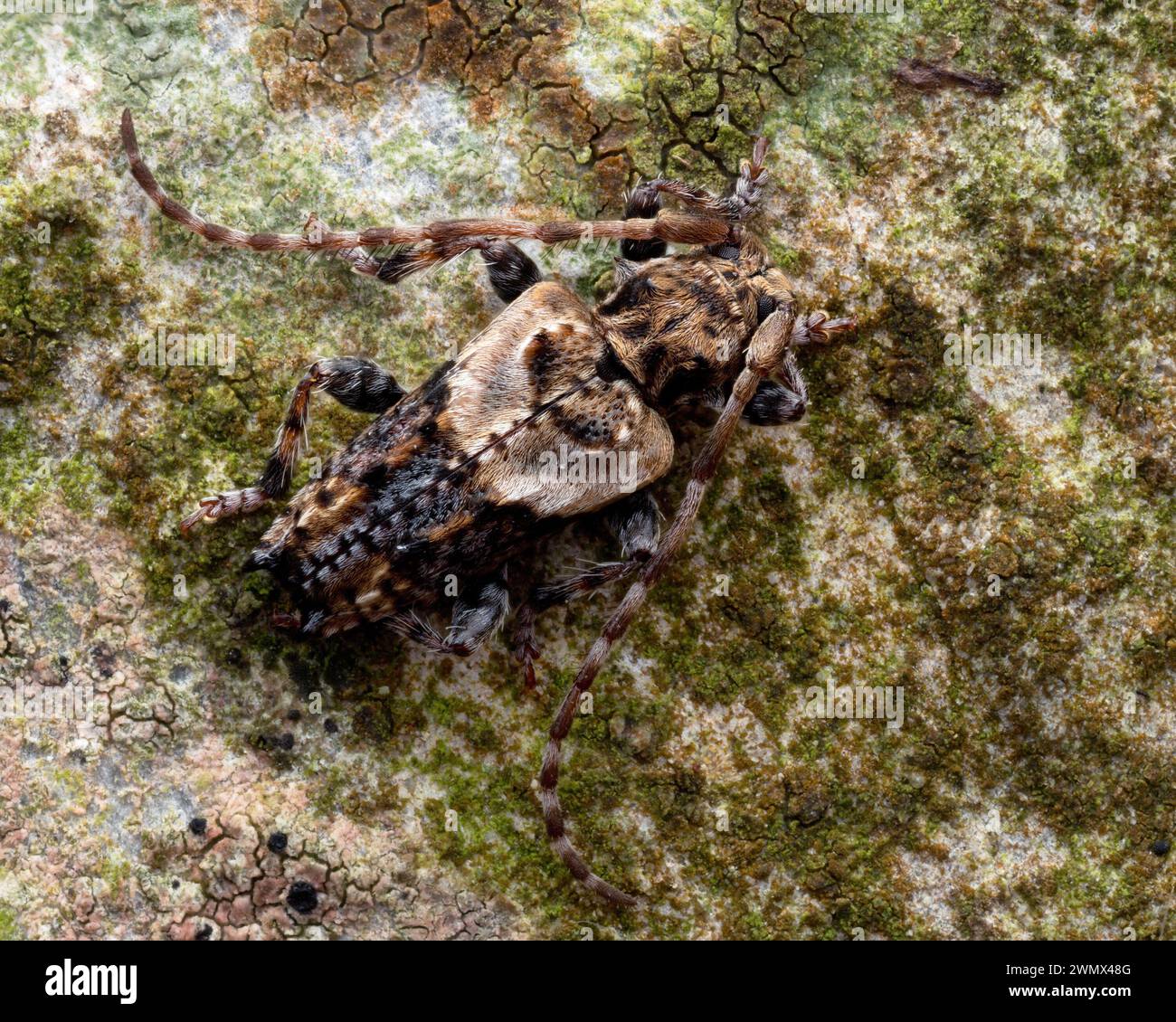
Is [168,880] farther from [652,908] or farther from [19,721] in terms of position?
[652,908]

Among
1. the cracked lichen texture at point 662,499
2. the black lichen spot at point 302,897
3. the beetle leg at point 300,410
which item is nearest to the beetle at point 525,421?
the beetle leg at point 300,410

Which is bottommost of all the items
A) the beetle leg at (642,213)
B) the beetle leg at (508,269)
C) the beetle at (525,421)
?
the beetle at (525,421)

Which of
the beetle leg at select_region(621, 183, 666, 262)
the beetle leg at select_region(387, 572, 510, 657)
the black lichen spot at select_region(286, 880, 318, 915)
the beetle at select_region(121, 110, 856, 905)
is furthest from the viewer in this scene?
the beetle leg at select_region(621, 183, 666, 262)

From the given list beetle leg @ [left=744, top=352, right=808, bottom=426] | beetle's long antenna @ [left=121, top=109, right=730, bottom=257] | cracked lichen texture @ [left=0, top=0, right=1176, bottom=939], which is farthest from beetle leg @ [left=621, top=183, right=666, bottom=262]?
beetle leg @ [left=744, top=352, right=808, bottom=426]

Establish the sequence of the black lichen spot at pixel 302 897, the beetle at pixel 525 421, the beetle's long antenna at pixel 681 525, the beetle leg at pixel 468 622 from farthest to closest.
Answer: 1. the black lichen spot at pixel 302 897
2. the beetle leg at pixel 468 622
3. the beetle's long antenna at pixel 681 525
4. the beetle at pixel 525 421

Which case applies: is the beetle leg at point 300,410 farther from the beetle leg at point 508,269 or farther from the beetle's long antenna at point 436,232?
the beetle leg at point 508,269

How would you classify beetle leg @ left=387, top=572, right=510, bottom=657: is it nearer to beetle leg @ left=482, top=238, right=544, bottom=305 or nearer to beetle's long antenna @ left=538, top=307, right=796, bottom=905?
beetle's long antenna @ left=538, top=307, right=796, bottom=905
